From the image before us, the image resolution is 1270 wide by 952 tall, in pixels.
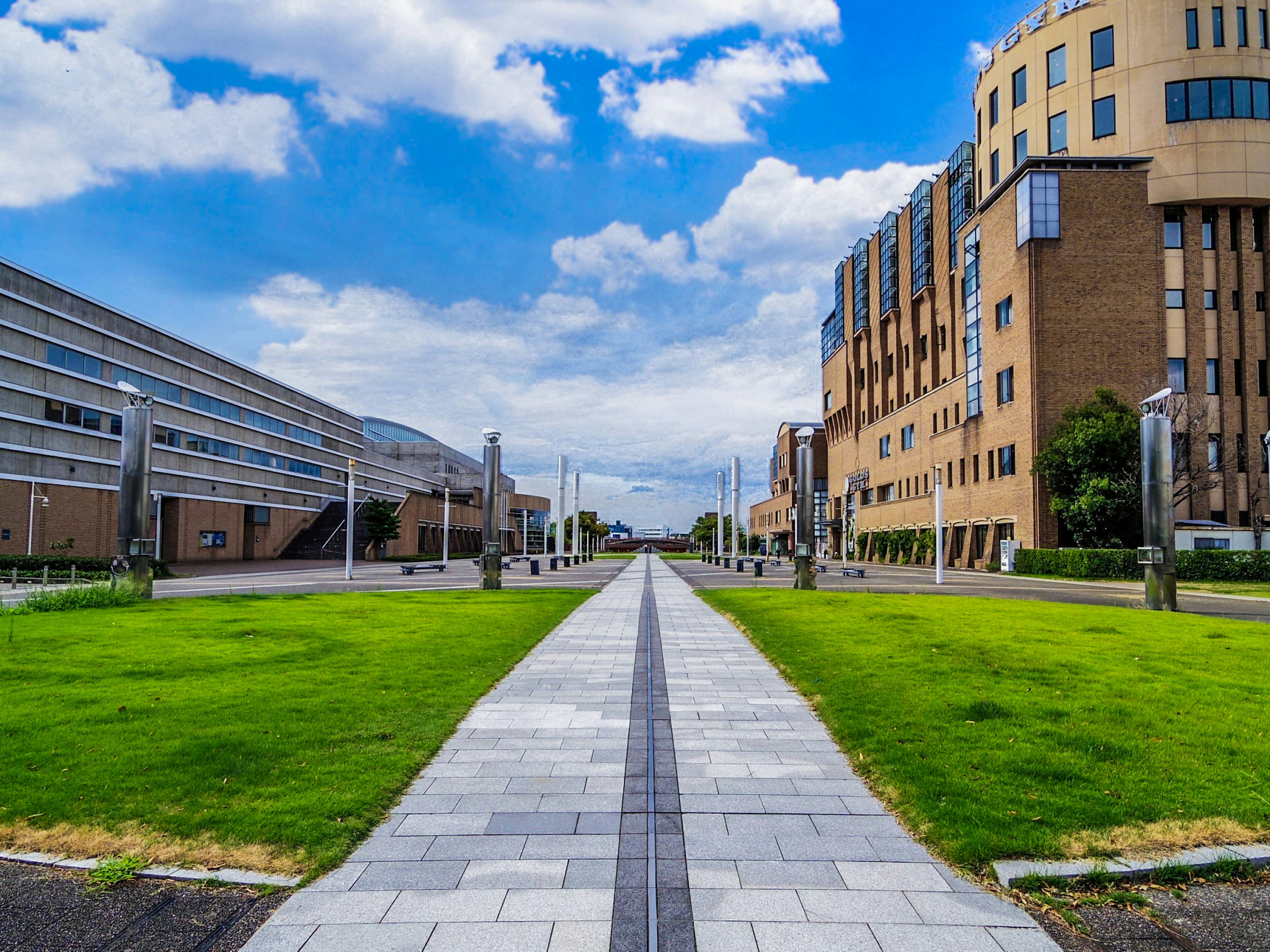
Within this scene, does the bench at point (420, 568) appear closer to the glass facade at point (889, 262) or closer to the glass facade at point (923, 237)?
the glass facade at point (923, 237)

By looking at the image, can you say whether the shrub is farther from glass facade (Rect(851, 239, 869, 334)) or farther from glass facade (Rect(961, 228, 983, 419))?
glass facade (Rect(851, 239, 869, 334))

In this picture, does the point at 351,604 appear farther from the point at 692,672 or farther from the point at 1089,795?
the point at 1089,795

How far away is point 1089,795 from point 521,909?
3.87m

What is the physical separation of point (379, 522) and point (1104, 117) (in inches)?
2335

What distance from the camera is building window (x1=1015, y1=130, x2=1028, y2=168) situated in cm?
5150

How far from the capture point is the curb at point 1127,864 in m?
4.39

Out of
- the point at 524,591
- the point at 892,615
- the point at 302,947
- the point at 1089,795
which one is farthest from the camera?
the point at 524,591

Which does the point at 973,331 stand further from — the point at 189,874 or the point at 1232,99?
the point at 189,874

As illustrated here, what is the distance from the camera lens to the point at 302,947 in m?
3.70

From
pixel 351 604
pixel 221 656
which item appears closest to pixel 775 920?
pixel 221 656

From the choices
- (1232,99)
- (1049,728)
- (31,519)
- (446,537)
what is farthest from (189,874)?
(1232,99)

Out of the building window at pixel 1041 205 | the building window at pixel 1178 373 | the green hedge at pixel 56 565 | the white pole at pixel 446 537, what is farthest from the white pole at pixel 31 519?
the building window at pixel 1178 373

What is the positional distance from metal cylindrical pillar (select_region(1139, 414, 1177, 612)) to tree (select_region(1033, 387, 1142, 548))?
2135 cm

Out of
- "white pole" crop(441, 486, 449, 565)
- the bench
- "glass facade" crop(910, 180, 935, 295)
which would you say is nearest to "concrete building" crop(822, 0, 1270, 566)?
"glass facade" crop(910, 180, 935, 295)
